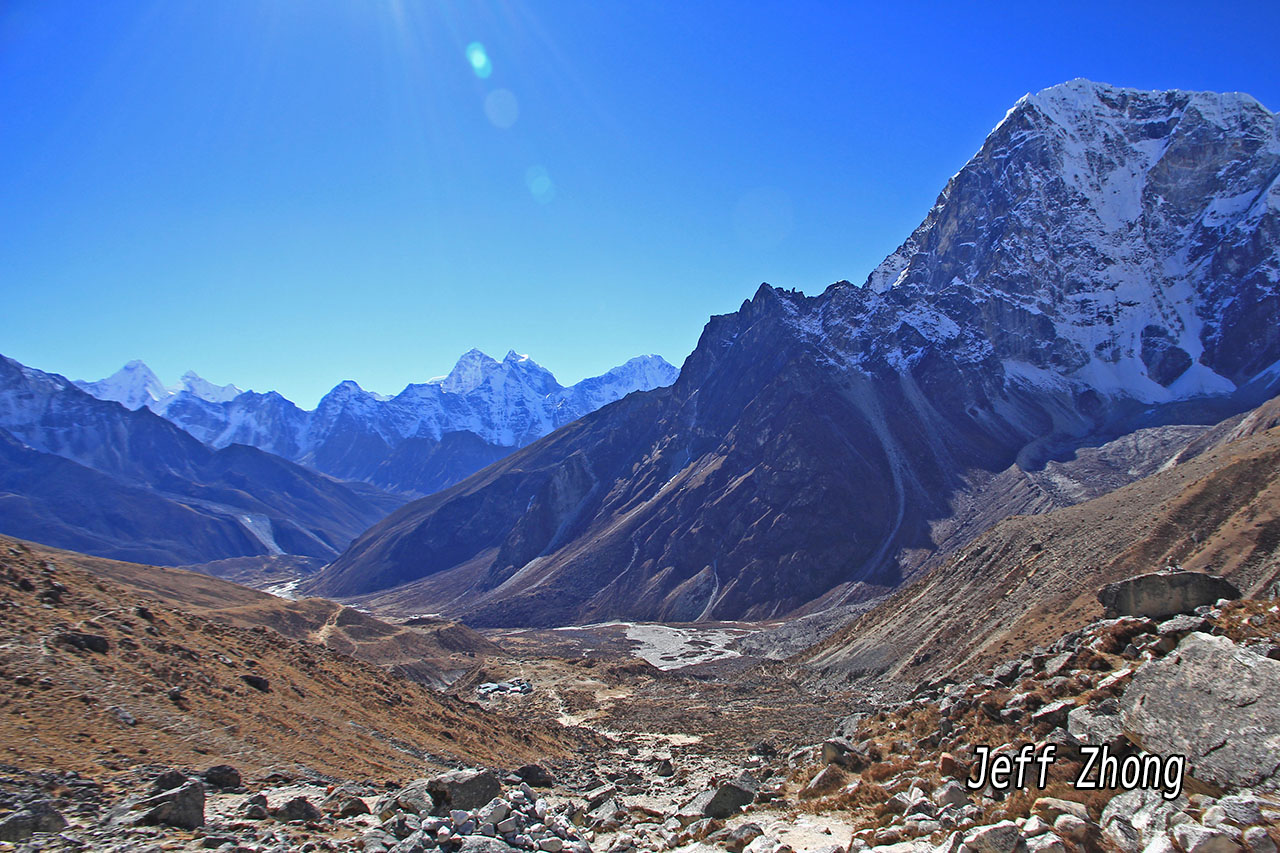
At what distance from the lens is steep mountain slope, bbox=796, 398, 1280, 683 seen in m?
44.7

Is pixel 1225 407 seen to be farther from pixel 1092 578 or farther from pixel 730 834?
pixel 730 834

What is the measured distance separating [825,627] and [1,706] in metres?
110

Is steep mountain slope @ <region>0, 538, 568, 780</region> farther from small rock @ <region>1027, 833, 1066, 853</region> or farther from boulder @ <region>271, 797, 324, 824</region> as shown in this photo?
small rock @ <region>1027, 833, 1066, 853</region>

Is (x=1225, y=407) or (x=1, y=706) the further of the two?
(x=1225, y=407)

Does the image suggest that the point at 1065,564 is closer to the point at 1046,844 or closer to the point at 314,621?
the point at 1046,844

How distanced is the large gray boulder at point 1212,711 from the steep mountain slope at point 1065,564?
27.6 m

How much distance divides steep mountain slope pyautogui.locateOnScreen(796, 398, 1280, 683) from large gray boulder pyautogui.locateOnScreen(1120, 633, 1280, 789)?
27.6 metres

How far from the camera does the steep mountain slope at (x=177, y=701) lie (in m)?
18.2

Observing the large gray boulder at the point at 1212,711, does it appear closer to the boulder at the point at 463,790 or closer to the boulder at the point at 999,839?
the boulder at the point at 999,839

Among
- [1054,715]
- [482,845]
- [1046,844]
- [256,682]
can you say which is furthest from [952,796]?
[256,682]

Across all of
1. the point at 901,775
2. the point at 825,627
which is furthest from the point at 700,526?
the point at 901,775

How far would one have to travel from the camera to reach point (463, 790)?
17.3 m

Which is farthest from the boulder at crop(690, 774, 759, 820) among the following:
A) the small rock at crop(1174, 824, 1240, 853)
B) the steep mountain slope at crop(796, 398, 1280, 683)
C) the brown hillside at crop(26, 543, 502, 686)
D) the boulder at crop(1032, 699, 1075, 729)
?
the brown hillside at crop(26, 543, 502, 686)

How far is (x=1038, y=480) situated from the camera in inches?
6201
